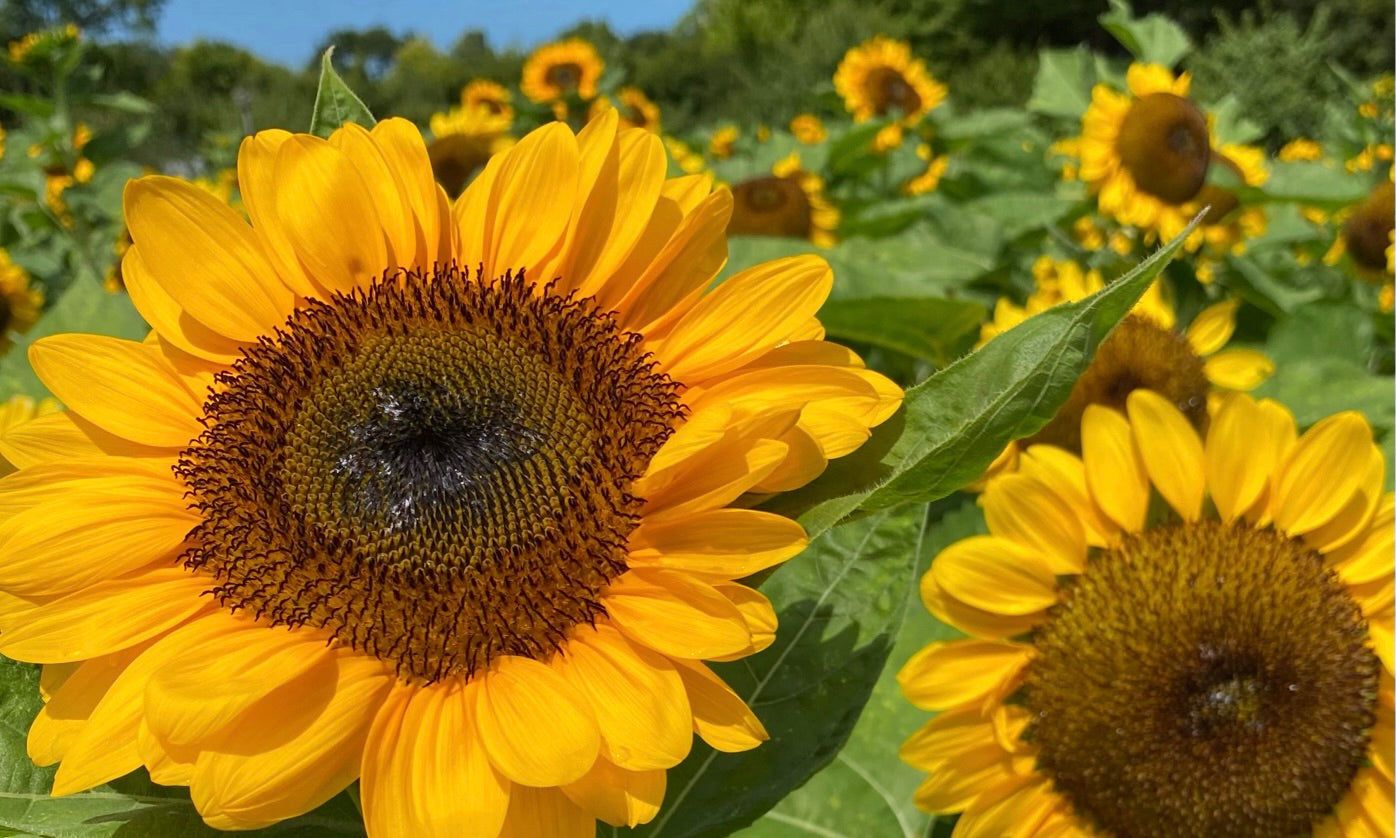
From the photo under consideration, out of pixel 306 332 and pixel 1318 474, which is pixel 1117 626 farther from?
pixel 306 332

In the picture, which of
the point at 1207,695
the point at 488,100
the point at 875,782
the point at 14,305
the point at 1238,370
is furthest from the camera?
the point at 488,100

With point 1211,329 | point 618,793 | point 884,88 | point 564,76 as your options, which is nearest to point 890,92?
point 884,88

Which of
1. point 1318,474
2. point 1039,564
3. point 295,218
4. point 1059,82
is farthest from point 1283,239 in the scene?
point 295,218

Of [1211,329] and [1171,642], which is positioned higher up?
[1171,642]

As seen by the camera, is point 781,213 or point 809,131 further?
point 809,131

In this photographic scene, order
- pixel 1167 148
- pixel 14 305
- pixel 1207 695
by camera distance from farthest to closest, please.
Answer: pixel 14 305 → pixel 1167 148 → pixel 1207 695

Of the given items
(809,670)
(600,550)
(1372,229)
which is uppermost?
(600,550)

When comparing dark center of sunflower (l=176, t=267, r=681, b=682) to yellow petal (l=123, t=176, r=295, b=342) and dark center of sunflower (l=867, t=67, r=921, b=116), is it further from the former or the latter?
dark center of sunflower (l=867, t=67, r=921, b=116)

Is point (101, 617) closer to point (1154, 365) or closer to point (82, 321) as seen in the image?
point (82, 321)
